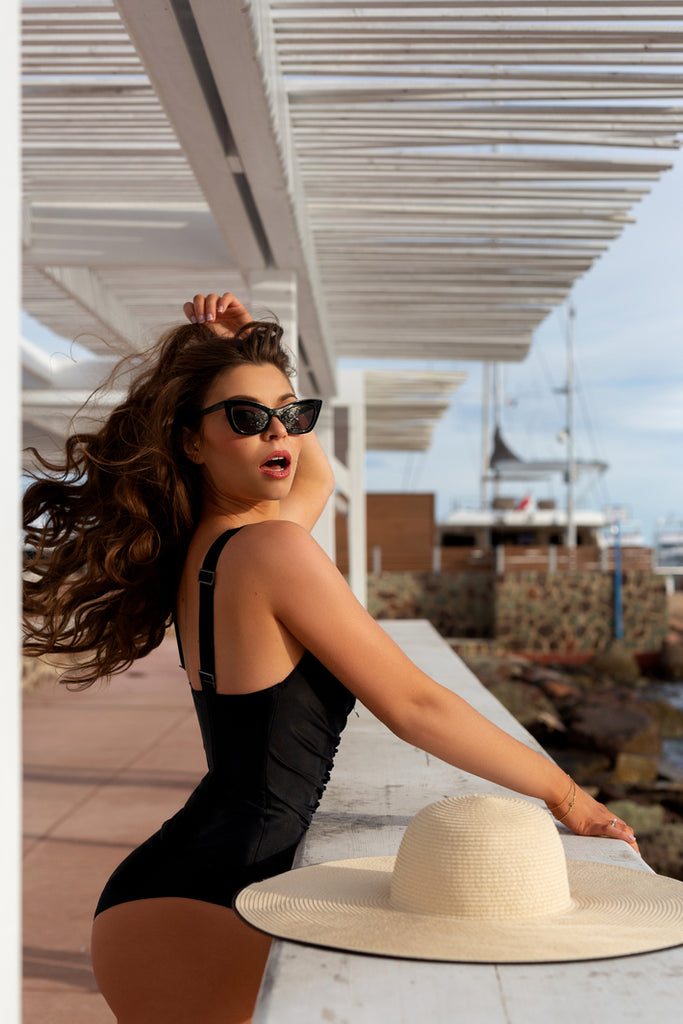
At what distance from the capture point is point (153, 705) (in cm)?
917

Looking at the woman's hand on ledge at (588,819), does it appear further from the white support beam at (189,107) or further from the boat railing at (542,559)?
the boat railing at (542,559)

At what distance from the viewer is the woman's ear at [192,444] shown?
2078 millimetres

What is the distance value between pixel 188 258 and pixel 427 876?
382cm

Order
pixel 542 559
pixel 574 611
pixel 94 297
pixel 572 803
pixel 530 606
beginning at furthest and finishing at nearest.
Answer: pixel 542 559, pixel 574 611, pixel 530 606, pixel 94 297, pixel 572 803

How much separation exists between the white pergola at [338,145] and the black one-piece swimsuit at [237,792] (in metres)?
0.92

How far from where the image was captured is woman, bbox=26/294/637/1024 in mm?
1732

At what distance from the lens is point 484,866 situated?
1363mm

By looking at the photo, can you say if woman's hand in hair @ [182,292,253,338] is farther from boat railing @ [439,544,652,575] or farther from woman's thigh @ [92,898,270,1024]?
boat railing @ [439,544,652,575]

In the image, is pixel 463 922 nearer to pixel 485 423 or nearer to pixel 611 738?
→ pixel 611 738

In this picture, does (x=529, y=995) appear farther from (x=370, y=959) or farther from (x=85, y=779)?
(x=85, y=779)

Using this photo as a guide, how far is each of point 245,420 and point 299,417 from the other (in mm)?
138

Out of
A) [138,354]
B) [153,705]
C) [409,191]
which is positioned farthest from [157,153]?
[153,705]
